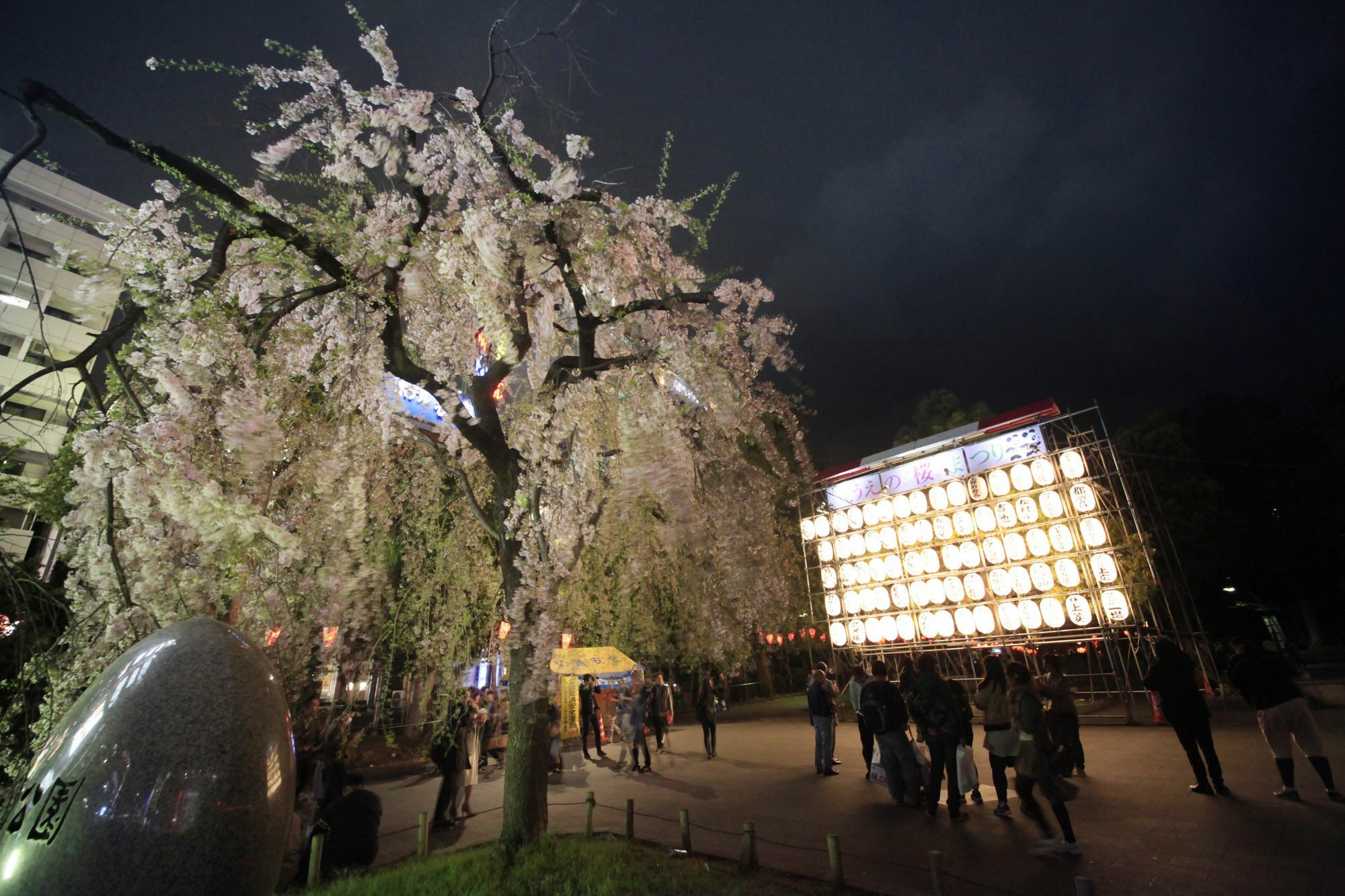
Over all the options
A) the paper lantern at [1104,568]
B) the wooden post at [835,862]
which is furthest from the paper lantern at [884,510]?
the wooden post at [835,862]

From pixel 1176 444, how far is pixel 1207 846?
23.2 m

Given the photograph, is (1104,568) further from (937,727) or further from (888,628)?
(937,727)

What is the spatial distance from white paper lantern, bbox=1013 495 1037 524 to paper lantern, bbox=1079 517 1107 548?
40.1 inches

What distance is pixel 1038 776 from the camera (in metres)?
5.43

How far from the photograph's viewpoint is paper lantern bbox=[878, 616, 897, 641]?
658 inches

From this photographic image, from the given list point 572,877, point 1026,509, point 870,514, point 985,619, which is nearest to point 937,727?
point 572,877

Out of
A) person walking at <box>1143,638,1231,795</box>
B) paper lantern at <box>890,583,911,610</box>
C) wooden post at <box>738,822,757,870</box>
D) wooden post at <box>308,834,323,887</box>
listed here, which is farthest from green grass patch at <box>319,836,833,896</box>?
paper lantern at <box>890,583,911,610</box>

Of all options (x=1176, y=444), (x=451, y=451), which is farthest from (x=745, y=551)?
(x=1176, y=444)

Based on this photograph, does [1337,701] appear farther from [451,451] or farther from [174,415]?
[174,415]

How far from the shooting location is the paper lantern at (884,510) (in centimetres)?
1711

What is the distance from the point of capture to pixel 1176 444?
73.4 feet

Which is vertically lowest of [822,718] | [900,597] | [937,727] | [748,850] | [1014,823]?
[1014,823]

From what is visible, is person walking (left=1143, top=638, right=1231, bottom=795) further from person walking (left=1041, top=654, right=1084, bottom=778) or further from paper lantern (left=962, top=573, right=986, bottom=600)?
paper lantern (left=962, top=573, right=986, bottom=600)

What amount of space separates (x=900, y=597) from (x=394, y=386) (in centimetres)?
1485
